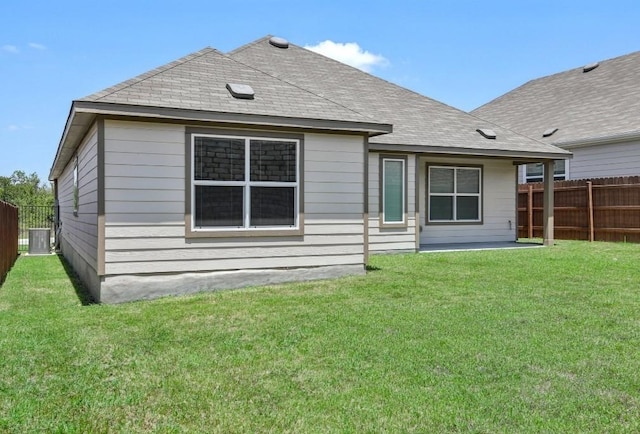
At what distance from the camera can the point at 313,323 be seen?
5664 millimetres

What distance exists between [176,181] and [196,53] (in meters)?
3.34

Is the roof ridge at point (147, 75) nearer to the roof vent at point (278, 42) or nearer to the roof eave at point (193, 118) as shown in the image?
the roof eave at point (193, 118)

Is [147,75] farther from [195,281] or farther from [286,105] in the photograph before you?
[195,281]

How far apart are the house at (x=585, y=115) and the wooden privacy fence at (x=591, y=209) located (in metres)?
1.33

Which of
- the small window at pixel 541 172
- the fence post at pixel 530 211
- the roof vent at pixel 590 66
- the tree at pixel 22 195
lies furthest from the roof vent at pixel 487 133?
the tree at pixel 22 195

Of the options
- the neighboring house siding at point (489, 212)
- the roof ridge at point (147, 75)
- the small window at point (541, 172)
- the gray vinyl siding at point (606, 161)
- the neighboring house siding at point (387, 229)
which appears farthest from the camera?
the small window at point (541, 172)

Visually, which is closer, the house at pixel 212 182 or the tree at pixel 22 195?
the house at pixel 212 182

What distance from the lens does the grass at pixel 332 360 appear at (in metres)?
3.29

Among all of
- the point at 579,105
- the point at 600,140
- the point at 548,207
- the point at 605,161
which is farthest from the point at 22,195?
the point at 605,161

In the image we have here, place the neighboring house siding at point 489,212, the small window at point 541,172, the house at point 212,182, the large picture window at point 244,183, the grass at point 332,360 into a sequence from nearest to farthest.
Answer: the grass at point 332,360 < the house at point 212,182 < the large picture window at point 244,183 < the neighboring house siding at point 489,212 < the small window at point 541,172

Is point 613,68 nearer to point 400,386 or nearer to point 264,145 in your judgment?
point 264,145

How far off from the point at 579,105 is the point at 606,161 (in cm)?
446

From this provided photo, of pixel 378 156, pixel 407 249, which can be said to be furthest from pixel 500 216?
pixel 378 156

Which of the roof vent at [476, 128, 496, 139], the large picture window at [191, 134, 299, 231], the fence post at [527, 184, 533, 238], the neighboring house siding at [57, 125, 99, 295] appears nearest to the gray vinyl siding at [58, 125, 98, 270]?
the neighboring house siding at [57, 125, 99, 295]
